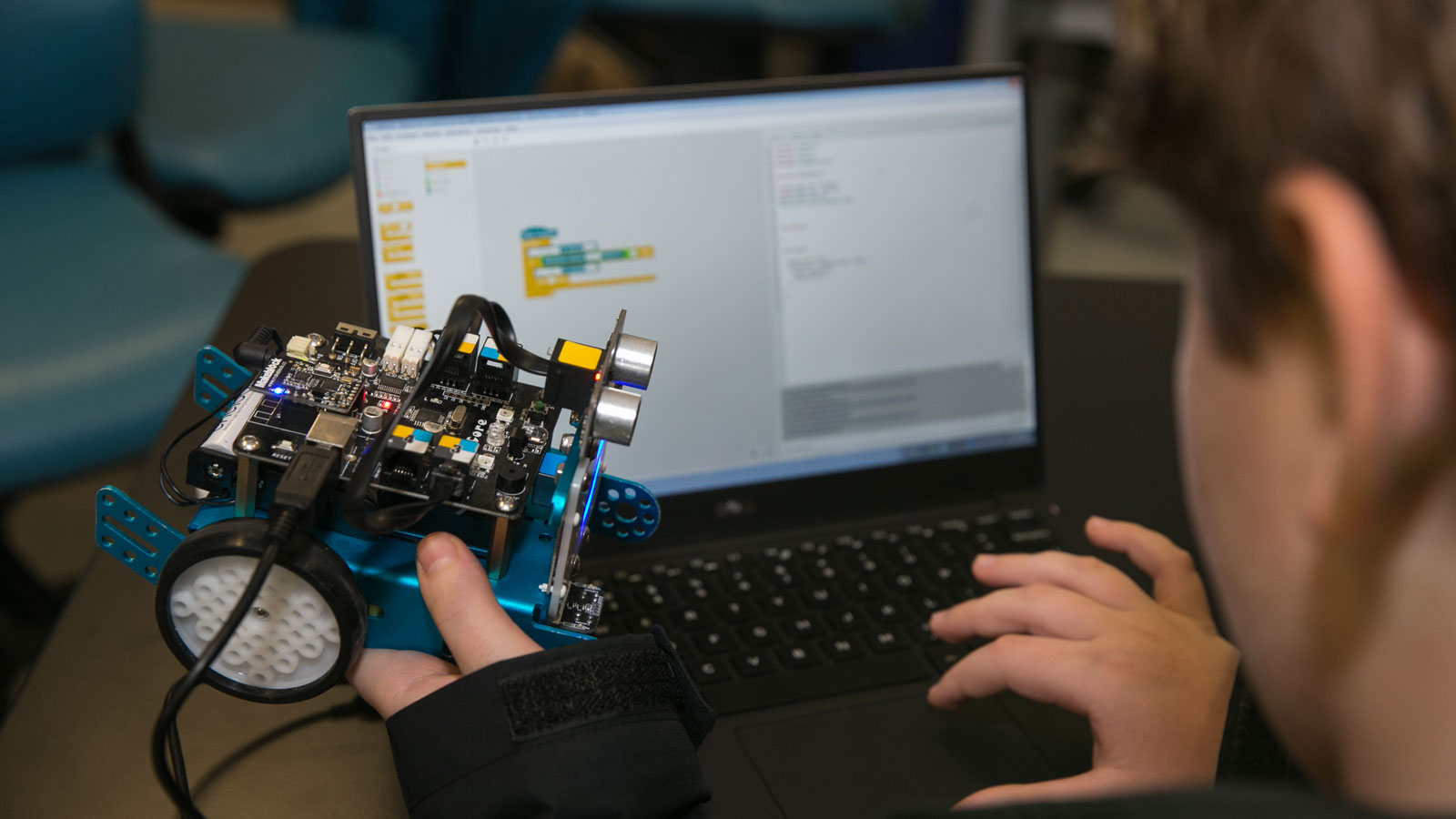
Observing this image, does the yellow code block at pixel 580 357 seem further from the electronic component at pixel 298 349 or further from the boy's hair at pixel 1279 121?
the boy's hair at pixel 1279 121

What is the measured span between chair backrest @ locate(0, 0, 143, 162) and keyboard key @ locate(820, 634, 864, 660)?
4.43ft

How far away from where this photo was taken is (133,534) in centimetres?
56

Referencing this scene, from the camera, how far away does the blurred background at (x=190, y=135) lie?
1.22 meters

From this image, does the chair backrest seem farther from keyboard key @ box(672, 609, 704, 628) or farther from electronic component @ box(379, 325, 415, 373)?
keyboard key @ box(672, 609, 704, 628)

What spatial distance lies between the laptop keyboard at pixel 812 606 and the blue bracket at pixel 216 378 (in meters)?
0.28

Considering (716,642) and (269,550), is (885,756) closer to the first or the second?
(716,642)

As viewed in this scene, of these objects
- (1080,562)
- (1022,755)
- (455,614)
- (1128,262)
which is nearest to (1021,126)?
(1080,562)

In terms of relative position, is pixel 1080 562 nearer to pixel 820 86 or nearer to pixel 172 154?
pixel 820 86

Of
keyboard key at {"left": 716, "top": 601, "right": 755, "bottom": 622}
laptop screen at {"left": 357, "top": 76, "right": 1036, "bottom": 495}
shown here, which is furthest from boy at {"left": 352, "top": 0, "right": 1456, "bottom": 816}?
laptop screen at {"left": 357, "top": 76, "right": 1036, "bottom": 495}

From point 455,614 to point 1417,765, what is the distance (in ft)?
1.36

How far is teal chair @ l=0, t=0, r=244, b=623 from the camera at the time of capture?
1.17 meters

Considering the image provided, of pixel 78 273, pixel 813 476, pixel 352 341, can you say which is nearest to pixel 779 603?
pixel 813 476

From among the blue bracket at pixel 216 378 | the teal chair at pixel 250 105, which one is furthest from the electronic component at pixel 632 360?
the teal chair at pixel 250 105

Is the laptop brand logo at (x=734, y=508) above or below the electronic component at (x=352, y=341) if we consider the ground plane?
below
